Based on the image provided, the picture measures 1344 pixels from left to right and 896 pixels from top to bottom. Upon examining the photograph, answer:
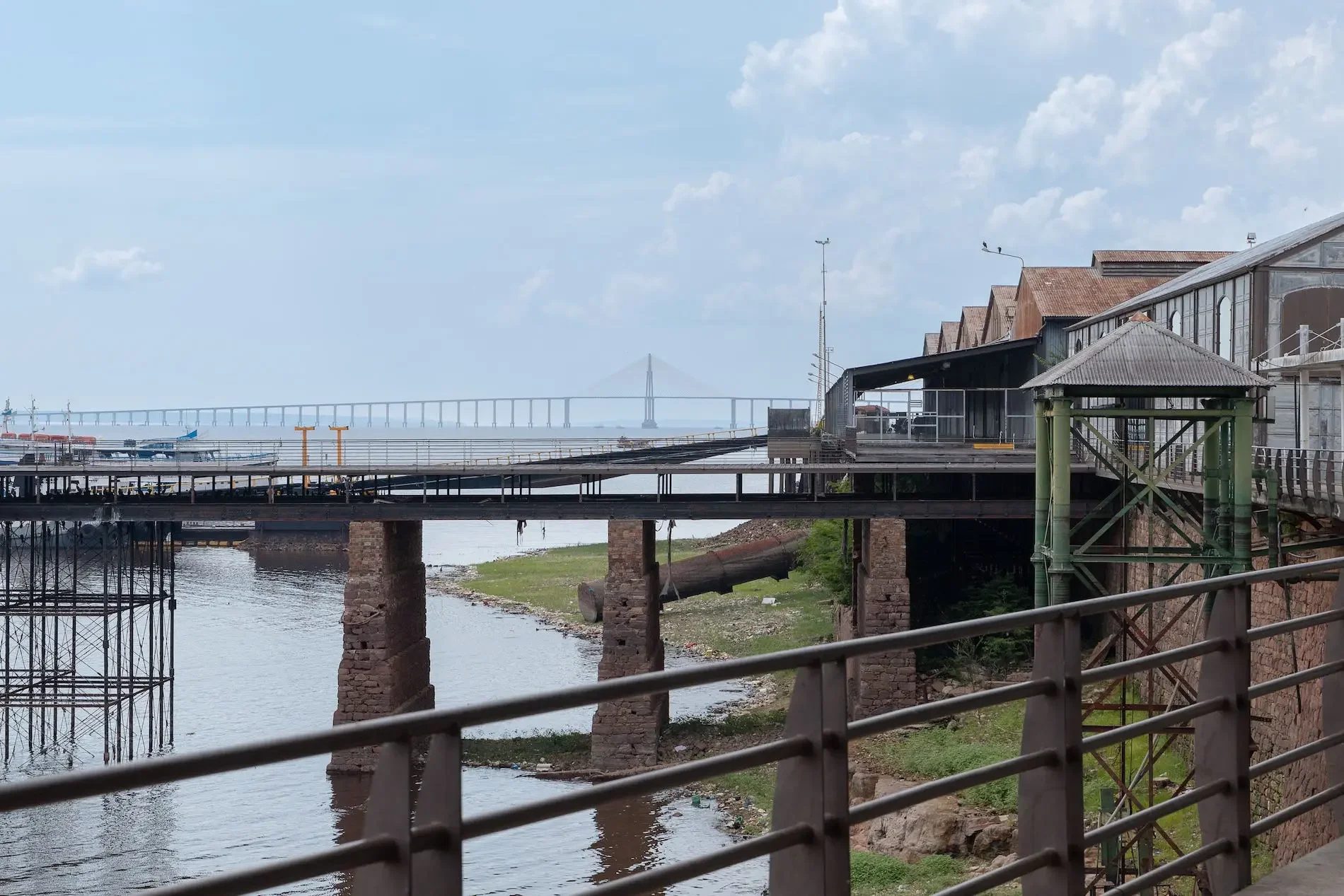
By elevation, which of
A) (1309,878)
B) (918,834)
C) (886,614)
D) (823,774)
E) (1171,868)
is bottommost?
(918,834)

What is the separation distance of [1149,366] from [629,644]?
13.5 meters

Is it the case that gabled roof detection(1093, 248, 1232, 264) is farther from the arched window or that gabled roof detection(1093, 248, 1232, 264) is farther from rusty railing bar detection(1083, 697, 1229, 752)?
rusty railing bar detection(1083, 697, 1229, 752)

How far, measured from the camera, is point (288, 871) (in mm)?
2244

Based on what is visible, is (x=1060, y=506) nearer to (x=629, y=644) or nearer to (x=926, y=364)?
(x=629, y=644)

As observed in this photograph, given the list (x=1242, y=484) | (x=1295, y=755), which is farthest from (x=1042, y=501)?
(x=1295, y=755)

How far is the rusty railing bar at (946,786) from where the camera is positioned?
323cm

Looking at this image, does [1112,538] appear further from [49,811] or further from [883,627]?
[49,811]

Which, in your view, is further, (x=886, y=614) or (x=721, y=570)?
(x=721, y=570)

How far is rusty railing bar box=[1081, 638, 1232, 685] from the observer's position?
3.67 meters

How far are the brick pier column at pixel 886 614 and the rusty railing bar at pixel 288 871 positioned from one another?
979 inches

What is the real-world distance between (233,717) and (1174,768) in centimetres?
2089

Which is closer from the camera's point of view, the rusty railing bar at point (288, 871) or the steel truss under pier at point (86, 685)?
the rusty railing bar at point (288, 871)

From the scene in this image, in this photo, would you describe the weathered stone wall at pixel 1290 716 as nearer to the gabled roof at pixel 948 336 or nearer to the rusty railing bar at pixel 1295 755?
the rusty railing bar at pixel 1295 755

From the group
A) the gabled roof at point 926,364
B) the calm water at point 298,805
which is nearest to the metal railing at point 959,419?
the gabled roof at point 926,364
